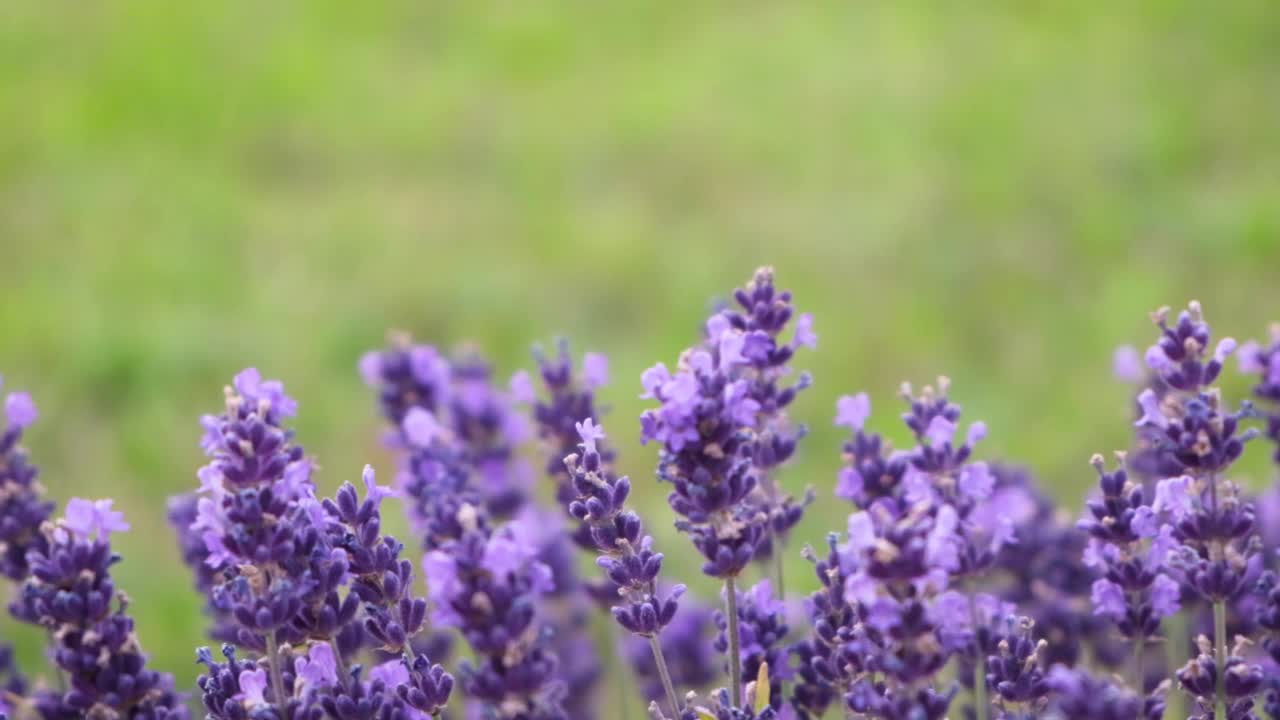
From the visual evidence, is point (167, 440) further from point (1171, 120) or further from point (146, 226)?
point (1171, 120)

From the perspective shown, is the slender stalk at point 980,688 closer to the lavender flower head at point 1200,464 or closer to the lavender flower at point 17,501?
the lavender flower head at point 1200,464

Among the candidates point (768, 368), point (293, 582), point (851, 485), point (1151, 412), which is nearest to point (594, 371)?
point (768, 368)

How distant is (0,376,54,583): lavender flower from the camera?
228 centimetres

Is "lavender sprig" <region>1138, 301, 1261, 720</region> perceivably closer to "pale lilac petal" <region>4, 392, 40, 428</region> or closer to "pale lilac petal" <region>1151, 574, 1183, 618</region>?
"pale lilac petal" <region>1151, 574, 1183, 618</region>

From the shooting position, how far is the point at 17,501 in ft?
7.54

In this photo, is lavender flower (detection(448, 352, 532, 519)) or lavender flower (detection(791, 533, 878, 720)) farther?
lavender flower (detection(448, 352, 532, 519))

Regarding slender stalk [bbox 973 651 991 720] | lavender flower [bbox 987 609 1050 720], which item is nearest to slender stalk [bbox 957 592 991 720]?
slender stalk [bbox 973 651 991 720]

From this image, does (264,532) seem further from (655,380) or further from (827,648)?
(827,648)

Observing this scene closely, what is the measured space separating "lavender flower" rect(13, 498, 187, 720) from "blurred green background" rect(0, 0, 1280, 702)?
7.46 ft

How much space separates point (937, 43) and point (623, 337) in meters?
2.96

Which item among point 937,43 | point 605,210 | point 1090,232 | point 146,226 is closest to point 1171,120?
point 1090,232

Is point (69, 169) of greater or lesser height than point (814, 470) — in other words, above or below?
above

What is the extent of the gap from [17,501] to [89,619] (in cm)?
45

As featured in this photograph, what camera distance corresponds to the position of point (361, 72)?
7898 mm
